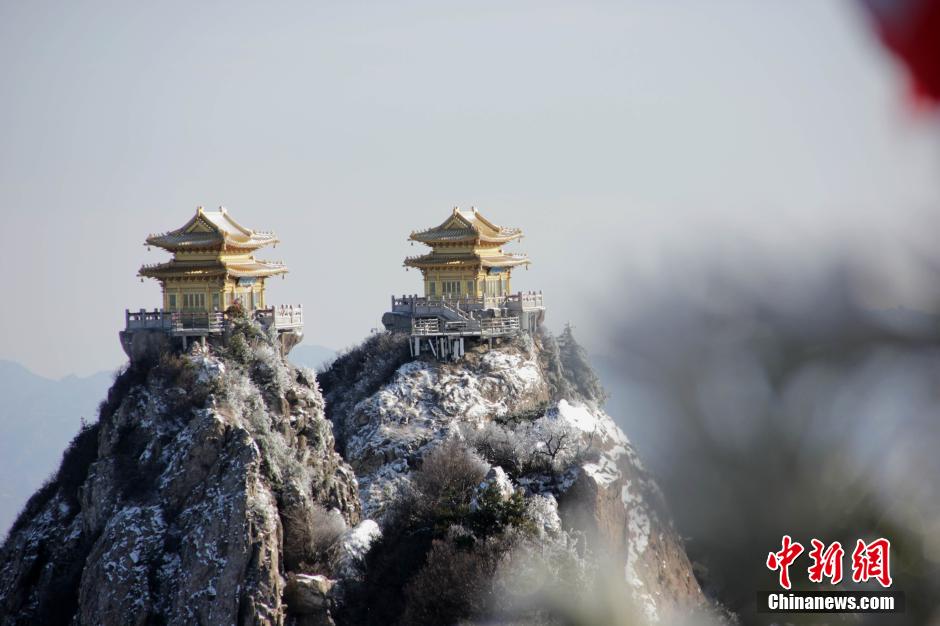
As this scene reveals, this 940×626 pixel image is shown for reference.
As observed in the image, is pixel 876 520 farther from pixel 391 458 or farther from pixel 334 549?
pixel 391 458

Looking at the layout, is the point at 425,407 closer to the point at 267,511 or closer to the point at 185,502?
the point at 185,502

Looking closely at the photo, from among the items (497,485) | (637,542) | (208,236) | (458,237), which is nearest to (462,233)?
(458,237)

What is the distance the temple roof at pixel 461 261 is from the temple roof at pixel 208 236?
15.9 m

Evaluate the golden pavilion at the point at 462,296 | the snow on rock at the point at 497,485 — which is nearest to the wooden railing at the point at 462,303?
the golden pavilion at the point at 462,296

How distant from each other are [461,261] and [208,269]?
19.8m

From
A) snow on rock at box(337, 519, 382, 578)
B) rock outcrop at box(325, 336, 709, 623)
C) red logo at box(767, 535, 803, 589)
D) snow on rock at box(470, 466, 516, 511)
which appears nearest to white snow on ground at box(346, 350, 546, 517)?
rock outcrop at box(325, 336, 709, 623)

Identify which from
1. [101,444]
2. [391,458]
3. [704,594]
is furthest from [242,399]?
[704,594]

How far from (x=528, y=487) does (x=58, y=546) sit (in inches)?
825

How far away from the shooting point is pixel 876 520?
5516mm

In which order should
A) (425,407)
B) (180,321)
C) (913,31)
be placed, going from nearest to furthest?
(913,31), (180,321), (425,407)

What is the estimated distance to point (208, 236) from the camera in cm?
5116

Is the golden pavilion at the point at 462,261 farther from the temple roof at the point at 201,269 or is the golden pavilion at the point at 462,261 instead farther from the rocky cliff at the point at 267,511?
the temple roof at the point at 201,269

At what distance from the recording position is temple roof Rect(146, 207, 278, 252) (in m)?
50.7

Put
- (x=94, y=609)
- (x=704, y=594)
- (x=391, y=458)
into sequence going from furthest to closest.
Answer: (x=391, y=458)
(x=94, y=609)
(x=704, y=594)
